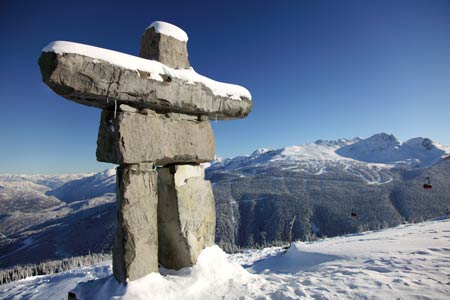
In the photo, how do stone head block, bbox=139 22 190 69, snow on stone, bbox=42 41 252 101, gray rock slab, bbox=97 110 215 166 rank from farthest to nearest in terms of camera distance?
1. stone head block, bbox=139 22 190 69
2. gray rock slab, bbox=97 110 215 166
3. snow on stone, bbox=42 41 252 101

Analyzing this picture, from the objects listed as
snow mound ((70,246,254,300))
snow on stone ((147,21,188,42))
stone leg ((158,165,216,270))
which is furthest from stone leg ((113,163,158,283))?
snow on stone ((147,21,188,42))

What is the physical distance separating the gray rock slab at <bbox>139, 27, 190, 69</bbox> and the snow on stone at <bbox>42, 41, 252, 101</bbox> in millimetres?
463

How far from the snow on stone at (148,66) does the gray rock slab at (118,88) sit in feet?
0.22

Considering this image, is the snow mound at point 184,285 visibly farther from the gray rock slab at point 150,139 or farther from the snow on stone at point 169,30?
the snow on stone at point 169,30

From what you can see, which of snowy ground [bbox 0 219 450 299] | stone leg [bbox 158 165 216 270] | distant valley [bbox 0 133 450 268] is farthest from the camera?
distant valley [bbox 0 133 450 268]

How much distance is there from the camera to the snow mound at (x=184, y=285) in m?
4.04

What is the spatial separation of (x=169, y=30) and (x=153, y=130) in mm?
2269

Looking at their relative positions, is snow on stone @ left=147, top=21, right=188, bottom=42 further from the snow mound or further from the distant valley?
the distant valley

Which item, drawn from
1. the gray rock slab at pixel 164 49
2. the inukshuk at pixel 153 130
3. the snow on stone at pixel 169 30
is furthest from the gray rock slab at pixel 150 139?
the snow on stone at pixel 169 30

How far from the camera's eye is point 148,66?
433cm

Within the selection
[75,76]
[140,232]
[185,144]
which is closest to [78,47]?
[75,76]

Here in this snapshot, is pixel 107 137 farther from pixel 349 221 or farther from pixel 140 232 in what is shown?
pixel 349 221

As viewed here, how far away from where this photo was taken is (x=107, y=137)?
14.3ft

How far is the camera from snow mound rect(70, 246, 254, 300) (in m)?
4.04
